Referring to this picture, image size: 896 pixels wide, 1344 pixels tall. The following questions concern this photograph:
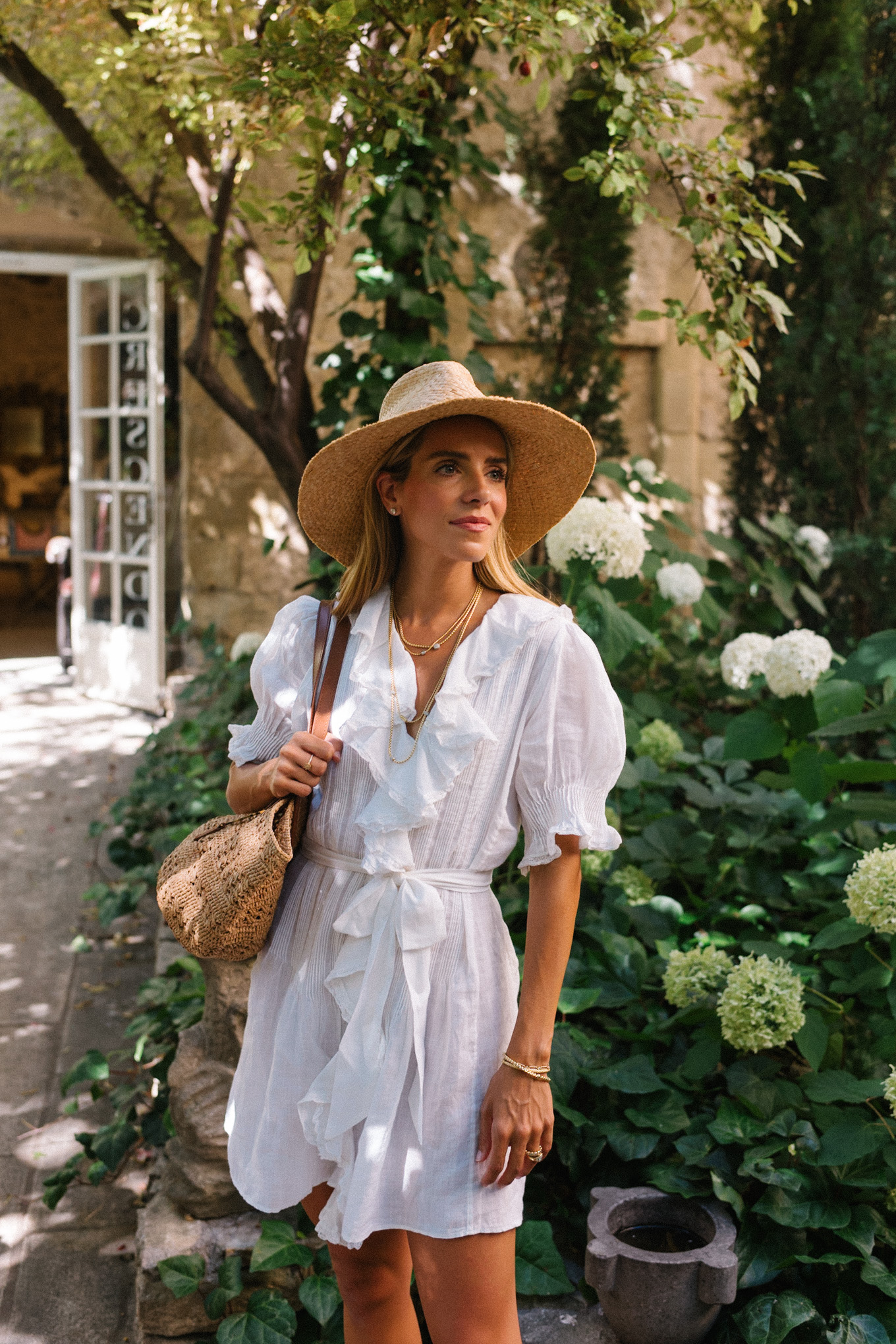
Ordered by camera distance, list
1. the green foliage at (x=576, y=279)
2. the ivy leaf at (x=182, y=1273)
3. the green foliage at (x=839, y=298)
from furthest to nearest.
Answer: the green foliage at (x=576, y=279), the green foliage at (x=839, y=298), the ivy leaf at (x=182, y=1273)

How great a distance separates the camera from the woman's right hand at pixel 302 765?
1.44 m

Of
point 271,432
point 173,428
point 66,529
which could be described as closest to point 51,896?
point 271,432

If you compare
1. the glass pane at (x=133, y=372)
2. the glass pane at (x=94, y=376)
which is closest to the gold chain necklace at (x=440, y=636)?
the glass pane at (x=133, y=372)

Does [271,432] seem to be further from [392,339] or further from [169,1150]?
[169,1150]

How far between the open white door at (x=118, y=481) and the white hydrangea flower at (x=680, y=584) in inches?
153

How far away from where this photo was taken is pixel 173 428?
6.71 metres

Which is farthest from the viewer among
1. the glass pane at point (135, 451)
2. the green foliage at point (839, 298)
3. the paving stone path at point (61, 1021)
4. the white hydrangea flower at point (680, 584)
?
the glass pane at point (135, 451)

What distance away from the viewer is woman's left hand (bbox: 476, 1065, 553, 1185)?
1.33 m

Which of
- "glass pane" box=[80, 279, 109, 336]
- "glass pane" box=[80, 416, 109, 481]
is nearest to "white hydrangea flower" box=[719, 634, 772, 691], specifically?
"glass pane" box=[80, 416, 109, 481]

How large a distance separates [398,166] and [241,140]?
64 cm

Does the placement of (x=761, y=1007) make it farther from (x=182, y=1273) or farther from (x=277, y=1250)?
(x=182, y=1273)

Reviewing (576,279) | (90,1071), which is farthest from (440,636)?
(576,279)

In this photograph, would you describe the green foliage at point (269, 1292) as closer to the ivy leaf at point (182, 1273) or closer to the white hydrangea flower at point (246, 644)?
the ivy leaf at point (182, 1273)

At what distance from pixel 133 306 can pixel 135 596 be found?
1.63 m
